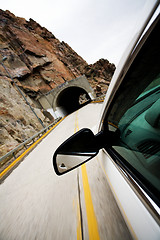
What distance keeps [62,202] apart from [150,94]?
2352 millimetres

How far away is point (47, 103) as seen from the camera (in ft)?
72.6

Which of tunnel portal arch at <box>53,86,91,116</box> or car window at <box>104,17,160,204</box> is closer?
car window at <box>104,17,160,204</box>

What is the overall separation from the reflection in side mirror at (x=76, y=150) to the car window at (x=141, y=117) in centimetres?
35

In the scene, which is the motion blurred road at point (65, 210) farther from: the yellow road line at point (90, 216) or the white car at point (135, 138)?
the white car at point (135, 138)

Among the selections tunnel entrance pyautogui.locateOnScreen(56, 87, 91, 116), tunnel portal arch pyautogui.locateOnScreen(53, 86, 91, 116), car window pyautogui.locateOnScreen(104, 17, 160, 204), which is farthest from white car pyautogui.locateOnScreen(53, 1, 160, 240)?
tunnel entrance pyautogui.locateOnScreen(56, 87, 91, 116)

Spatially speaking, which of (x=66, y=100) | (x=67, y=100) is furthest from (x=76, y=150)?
(x=67, y=100)

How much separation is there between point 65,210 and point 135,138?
177 cm

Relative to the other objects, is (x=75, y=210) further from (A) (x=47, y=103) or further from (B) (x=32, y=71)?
(B) (x=32, y=71)

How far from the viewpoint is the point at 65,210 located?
1662mm

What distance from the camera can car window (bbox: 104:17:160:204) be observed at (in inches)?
29.5

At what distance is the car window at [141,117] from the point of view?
75 cm

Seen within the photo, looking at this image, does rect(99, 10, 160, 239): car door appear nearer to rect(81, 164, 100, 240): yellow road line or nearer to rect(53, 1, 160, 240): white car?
rect(53, 1, 160, 240): white car

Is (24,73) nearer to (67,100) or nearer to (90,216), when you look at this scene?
(67,100)

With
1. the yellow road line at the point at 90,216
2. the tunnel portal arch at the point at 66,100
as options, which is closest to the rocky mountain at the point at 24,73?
the tunnel portal arch at the point at 66,100
